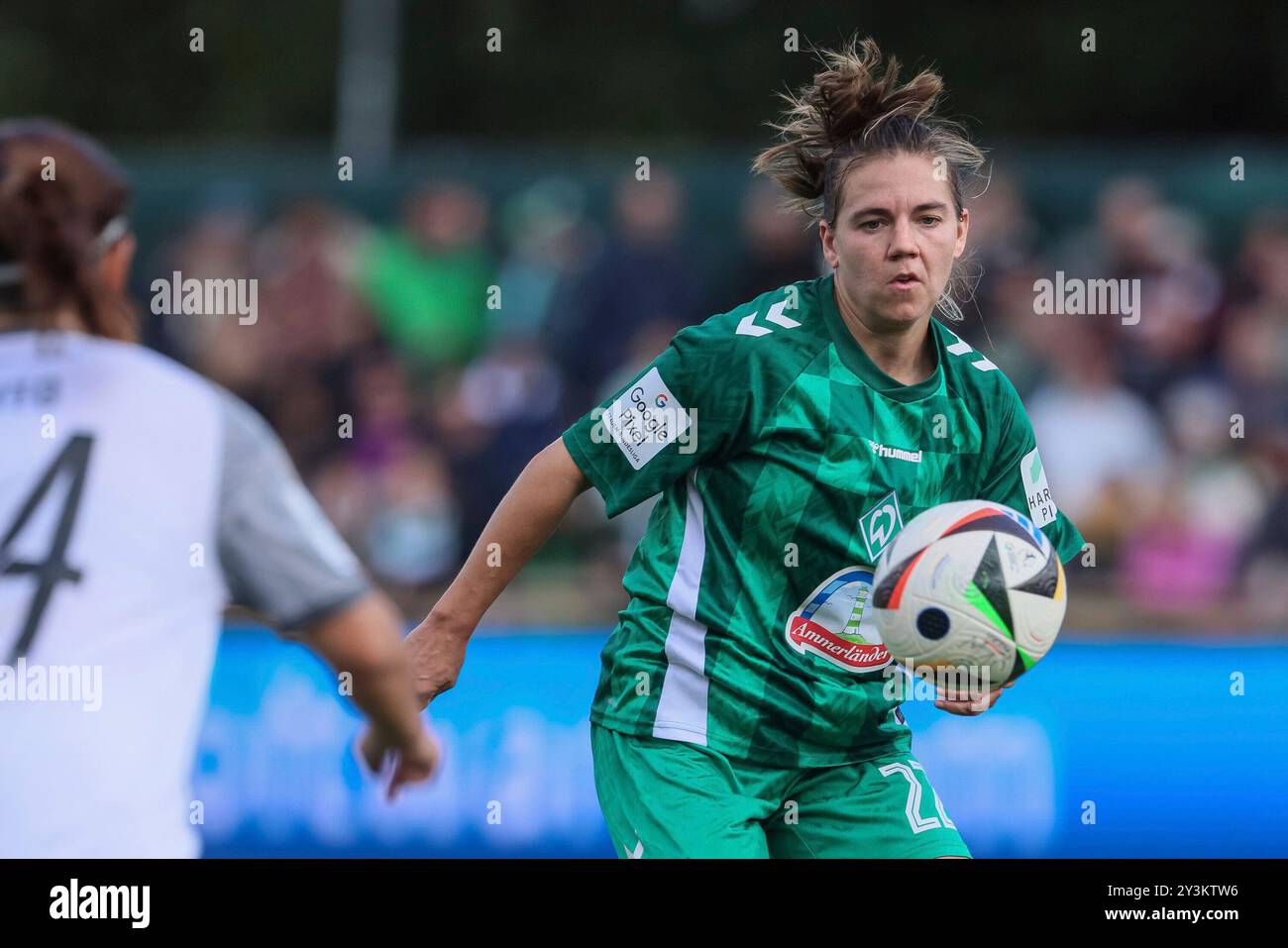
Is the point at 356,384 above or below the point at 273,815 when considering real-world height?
above

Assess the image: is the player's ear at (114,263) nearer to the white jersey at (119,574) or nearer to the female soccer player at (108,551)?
the female soccer player at (108,551)

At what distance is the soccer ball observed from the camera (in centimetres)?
382

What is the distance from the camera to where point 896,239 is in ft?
13.1

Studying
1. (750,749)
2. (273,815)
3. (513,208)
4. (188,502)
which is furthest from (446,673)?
(513,208)

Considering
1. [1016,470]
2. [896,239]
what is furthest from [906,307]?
[1016,470]

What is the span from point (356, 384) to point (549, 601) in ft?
5.20

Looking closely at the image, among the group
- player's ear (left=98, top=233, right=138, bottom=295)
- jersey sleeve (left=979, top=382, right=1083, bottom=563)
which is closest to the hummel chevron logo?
jersey sleeve (left=979, top=382, right=1083, bottom=563)

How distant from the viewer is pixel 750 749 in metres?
3.97

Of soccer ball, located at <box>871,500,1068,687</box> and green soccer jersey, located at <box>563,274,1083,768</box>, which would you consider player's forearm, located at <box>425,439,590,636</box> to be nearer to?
green soccer jersey, located at <box>563,274,1083,768</box>

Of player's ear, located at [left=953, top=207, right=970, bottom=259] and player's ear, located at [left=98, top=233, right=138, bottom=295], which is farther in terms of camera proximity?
player's ear, located at [left=953, top=207, right=970, bottom=259]

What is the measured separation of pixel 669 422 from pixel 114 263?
4.36ft

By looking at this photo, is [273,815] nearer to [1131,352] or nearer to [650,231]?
[650,231]

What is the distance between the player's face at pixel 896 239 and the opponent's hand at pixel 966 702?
0.83 meters

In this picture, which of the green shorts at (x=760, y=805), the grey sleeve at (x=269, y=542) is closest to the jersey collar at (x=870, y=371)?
the green shorts at (x=760, y=805)
